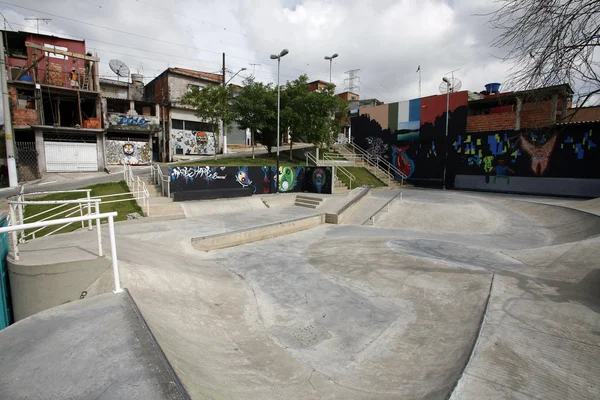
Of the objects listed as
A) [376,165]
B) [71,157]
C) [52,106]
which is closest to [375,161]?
[376,165]

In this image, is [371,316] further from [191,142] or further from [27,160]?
[191,142]

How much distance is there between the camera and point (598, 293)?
5020mm

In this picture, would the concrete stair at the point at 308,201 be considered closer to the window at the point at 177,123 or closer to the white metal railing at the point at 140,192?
the white metal railing at the point at 140,192

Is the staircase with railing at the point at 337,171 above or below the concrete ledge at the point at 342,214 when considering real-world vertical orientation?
above

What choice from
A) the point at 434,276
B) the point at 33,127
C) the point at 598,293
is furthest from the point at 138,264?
the point at 33,127

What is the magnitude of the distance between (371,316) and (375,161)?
27.5 meters

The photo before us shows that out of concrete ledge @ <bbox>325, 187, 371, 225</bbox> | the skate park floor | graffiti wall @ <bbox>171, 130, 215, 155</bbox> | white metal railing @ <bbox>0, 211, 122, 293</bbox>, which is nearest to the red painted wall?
concrete ledge @ <bbox>325, 187, 371, 225</bbox>

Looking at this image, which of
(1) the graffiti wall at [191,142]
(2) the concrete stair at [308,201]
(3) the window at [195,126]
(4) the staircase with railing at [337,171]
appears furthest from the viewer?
(3) the window at [195,126]

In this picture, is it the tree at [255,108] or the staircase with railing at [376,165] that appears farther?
the staircase with railing at [376,165]

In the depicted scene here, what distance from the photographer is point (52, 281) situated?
14.7ft

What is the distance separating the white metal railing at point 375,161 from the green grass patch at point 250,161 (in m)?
6.16

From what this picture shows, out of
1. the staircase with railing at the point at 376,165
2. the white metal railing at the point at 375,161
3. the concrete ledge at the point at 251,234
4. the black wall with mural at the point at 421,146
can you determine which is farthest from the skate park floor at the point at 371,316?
the white metal railing at the point at 375,161

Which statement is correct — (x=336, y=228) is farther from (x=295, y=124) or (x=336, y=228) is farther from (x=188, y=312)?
(x=295, y=124)

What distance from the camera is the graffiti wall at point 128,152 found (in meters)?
27.5
